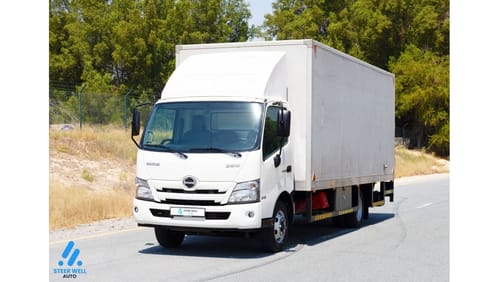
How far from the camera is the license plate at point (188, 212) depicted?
11109 millimetres

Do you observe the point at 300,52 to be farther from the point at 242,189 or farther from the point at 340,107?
the point at 242,189

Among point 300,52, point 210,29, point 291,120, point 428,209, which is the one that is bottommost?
point 428,209

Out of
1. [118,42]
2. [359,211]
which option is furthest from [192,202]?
[118,42]

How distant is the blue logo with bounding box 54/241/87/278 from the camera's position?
9.92 m

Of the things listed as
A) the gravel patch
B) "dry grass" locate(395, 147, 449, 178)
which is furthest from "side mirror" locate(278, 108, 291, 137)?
"dry grass" locate(395, 147, 449, 178)

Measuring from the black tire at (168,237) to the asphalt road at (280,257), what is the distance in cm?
13

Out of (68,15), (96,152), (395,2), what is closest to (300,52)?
(96,152)

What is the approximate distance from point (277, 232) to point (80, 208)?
6072 mm

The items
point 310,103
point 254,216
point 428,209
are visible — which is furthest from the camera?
point 428,209

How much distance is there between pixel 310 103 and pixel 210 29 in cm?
4402

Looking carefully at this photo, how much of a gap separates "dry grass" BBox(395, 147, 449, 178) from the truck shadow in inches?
957

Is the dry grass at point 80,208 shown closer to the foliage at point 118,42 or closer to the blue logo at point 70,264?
the blue logo at point 70,264

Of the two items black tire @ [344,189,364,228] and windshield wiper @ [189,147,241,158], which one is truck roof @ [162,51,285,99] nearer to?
windshield wiper @ [189,147,241,158]

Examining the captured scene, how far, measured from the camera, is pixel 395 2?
57281 millimetres
